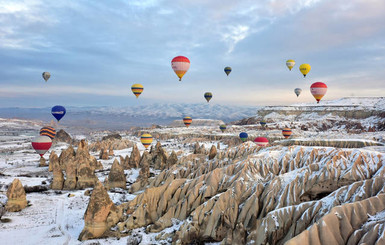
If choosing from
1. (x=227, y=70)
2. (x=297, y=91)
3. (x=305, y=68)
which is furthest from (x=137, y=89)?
(x=297, y=91)

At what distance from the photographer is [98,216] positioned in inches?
1262

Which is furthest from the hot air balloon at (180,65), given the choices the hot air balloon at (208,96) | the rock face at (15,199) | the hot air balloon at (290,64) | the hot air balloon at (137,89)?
the rock face at (15,199)

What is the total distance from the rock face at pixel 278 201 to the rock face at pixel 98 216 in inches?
93.0

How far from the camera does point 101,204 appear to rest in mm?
32594

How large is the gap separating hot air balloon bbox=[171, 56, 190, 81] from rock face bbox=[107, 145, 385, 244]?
32.4 m

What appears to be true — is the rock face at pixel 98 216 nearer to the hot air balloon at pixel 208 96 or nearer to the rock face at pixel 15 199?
the rock face at pixel 15 199

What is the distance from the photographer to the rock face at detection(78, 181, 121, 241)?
3166cm

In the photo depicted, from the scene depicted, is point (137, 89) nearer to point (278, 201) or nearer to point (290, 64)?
point (290, 64)

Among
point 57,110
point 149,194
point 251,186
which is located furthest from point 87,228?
point 57,110

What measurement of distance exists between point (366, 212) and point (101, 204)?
26.8 metres

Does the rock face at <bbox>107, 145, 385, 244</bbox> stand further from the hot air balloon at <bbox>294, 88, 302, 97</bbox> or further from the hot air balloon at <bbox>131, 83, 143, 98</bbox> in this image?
the hot air balloon at <bbox>294, 88, 302, 97</bbox>

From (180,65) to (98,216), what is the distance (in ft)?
148

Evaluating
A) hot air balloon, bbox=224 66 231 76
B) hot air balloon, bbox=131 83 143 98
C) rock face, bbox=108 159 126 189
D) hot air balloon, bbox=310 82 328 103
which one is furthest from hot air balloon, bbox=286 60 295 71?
rock face, bbox=108 159 126 189

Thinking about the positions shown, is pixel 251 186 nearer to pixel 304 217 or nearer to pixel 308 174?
pixel 308 174
